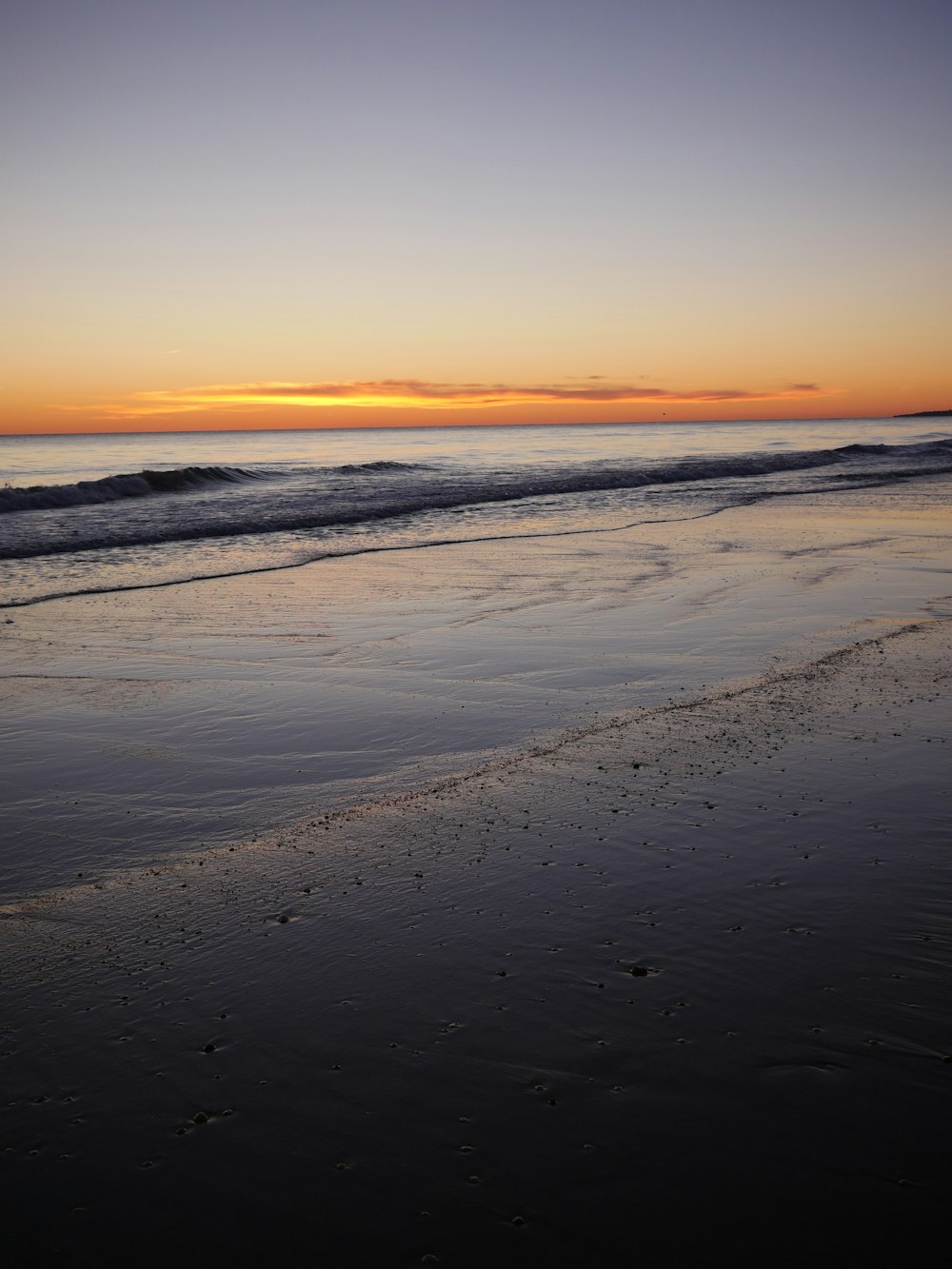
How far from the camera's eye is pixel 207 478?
127 feet

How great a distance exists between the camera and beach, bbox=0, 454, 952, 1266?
8.55ft

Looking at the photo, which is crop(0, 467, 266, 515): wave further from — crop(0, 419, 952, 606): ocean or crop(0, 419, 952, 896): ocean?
crop(0, 419, 952, 896): ocean

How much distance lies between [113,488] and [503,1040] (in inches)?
1285

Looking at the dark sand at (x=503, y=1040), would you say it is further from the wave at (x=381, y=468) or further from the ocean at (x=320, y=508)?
the wave at (x=381, y=468)

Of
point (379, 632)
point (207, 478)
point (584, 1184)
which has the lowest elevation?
point (584, 1184)

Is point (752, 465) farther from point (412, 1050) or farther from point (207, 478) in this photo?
point (412, 1050)

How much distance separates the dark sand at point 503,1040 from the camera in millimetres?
2549

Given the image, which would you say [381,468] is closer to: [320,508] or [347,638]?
[320,508]

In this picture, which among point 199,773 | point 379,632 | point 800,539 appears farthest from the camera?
point 800,539

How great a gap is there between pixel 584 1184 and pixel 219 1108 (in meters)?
1.22

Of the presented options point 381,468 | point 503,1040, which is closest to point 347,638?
point 503,1040

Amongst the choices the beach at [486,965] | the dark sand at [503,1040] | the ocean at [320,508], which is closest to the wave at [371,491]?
the ocean at [320,508]

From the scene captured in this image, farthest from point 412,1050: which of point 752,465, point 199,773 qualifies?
point 752,465

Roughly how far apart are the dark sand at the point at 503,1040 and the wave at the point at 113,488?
26.7 meters
